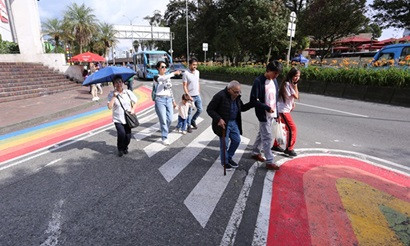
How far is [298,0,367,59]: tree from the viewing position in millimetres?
20625

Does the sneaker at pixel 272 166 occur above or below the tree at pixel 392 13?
below

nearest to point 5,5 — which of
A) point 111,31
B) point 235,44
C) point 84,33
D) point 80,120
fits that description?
point 84,33

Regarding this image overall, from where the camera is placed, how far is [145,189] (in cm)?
349

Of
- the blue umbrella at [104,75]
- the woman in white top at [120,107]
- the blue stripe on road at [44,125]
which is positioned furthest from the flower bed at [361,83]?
the blue stripe on road at [44,125]

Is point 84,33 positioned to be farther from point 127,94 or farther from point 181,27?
point 127,94

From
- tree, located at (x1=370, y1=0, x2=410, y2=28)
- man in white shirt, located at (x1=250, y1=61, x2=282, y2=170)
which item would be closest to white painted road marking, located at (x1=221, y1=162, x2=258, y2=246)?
man in white shirt, located at (x1=250, y1=61, x2=282, y2=170)

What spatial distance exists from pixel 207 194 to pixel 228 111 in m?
1.30

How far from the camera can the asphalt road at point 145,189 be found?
2605mm

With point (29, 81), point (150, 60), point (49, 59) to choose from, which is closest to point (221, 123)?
point (29, 81)

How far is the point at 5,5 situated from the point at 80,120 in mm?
29813

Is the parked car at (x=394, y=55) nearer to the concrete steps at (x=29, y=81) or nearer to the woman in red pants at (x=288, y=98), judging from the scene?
the woman in red pants at (x=288, y=98)

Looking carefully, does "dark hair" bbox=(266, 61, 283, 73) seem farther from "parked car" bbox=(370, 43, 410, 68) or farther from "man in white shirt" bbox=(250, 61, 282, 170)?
"parked car" bbox=(370, 43, 410, 68)

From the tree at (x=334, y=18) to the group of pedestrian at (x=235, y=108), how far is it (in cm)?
2057

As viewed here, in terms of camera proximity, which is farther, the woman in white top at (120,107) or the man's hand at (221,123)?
the woman in white top at (120,107)
